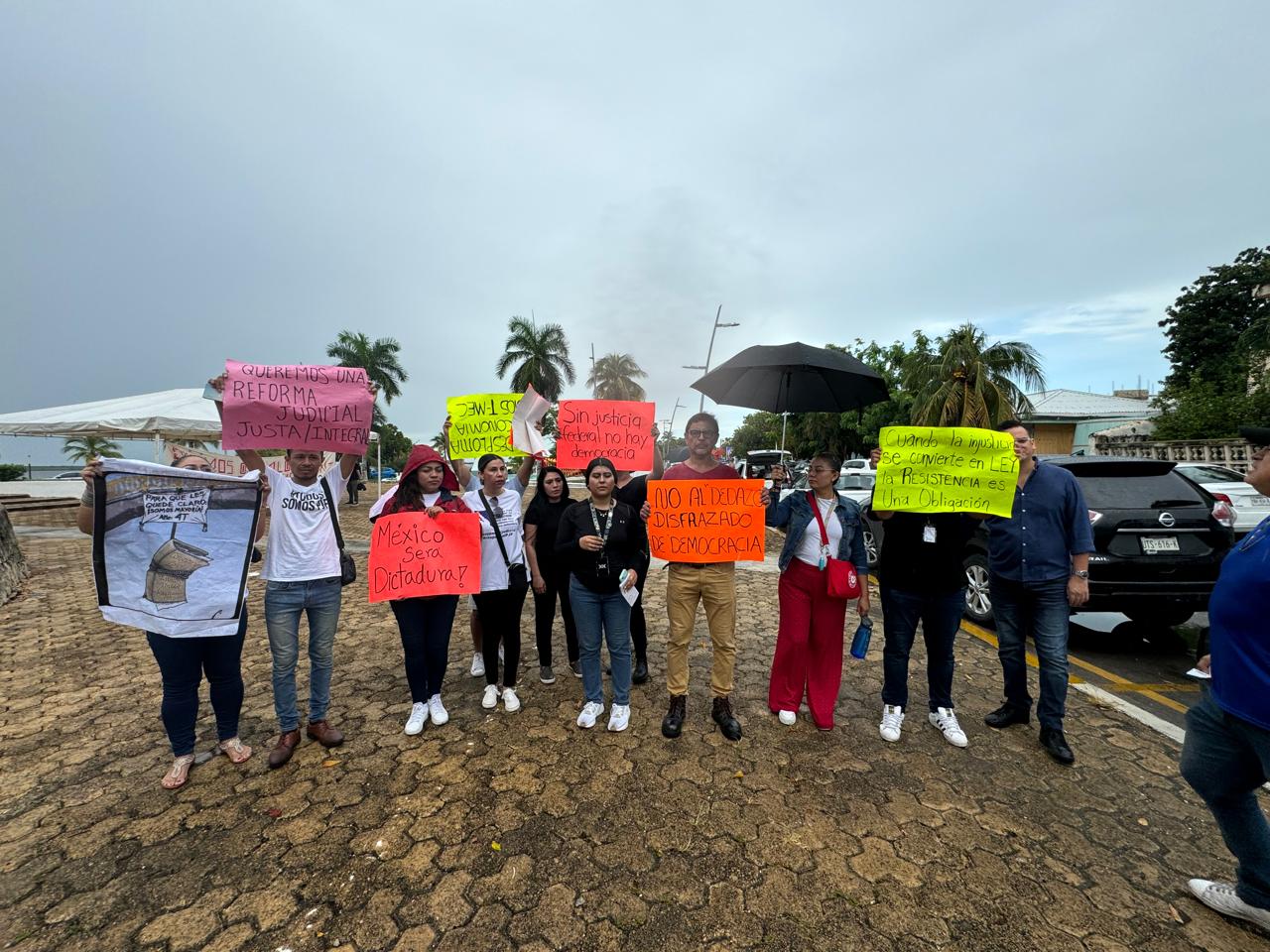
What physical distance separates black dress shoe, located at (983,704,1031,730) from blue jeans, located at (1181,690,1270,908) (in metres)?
1.40

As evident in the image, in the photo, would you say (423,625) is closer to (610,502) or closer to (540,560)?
(540,560)

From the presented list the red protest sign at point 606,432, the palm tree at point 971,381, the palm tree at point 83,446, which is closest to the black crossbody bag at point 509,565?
the red protest sign at point 606,432

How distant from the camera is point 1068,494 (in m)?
3.32

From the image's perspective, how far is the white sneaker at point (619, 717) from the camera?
3535 millimetres

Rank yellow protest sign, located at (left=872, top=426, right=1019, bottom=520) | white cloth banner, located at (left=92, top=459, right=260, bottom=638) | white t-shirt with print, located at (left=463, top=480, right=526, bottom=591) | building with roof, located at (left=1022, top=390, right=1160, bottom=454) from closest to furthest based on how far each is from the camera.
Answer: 1. white cloth banner, located at (left=92, top=459, right=260, bottom=638)
2. yellow protest sign, located at (left=872, top=426, right=1019, bottom=520)
3. white t-shirt with print, located at (left=463, top=480, right=526, bottom=591)
4. building with roof, located at (left=1022, top=390, right=1160, bottom=454)

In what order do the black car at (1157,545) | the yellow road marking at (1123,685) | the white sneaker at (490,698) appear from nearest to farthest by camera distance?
1. the white sneaker at (490,698)
2. the yellow road marking at (1123,685)
3. the black car at (1157,545)

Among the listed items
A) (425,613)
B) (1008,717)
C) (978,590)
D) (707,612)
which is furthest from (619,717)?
(978,590)

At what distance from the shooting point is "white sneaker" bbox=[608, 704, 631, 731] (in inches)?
139

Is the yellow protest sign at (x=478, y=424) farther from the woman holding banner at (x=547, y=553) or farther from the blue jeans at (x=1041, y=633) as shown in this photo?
the blue jeans at (x=1041, y=633)

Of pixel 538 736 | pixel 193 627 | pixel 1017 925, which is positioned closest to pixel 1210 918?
pixel 1017 925

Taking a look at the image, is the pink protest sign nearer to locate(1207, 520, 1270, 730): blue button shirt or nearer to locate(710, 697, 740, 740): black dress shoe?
locate(710, 697, 740, 740): black dress shoe

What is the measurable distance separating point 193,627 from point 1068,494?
17.3ft

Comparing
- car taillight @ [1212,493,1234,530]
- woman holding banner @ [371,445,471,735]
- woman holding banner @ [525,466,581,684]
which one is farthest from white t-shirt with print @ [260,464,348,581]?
car taillight @ [1212,493,1234,530]

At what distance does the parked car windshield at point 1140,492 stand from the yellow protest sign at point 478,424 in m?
5.26
